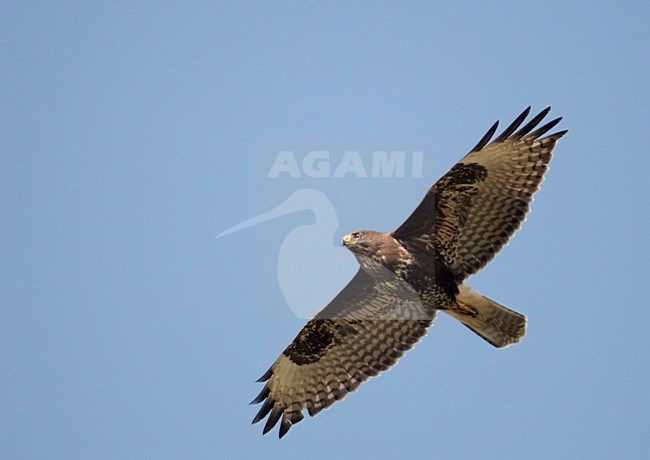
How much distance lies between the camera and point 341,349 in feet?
39.2

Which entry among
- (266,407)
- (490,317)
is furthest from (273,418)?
(490,317)

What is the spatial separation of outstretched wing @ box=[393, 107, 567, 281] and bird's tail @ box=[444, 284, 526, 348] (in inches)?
13.0

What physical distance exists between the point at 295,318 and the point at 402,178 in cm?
242

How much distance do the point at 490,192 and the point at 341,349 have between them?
9.35 ft

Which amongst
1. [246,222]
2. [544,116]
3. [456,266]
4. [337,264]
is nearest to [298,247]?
[337,264]

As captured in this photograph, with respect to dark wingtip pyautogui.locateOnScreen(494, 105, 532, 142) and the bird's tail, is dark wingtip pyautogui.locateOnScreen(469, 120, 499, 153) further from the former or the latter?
the bird's tail

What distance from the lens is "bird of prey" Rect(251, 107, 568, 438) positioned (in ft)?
35.6

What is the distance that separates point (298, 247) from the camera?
13289 millimetres

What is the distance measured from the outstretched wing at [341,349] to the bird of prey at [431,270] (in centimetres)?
1

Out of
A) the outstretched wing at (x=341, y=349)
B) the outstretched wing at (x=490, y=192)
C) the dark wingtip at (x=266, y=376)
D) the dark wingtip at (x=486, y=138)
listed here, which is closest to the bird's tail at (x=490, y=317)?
the outstretched wing at (x=490, y=192)

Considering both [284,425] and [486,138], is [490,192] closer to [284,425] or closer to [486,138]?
[486,138]

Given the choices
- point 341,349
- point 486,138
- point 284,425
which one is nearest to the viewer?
point 486,138

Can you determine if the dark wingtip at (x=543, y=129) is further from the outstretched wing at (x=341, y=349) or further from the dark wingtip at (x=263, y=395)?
the dark wingtip at (x=263, y=395)

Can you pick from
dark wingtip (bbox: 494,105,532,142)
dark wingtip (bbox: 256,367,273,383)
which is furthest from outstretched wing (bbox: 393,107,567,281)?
dark wingtip (bbox: 256,367,273,383)
